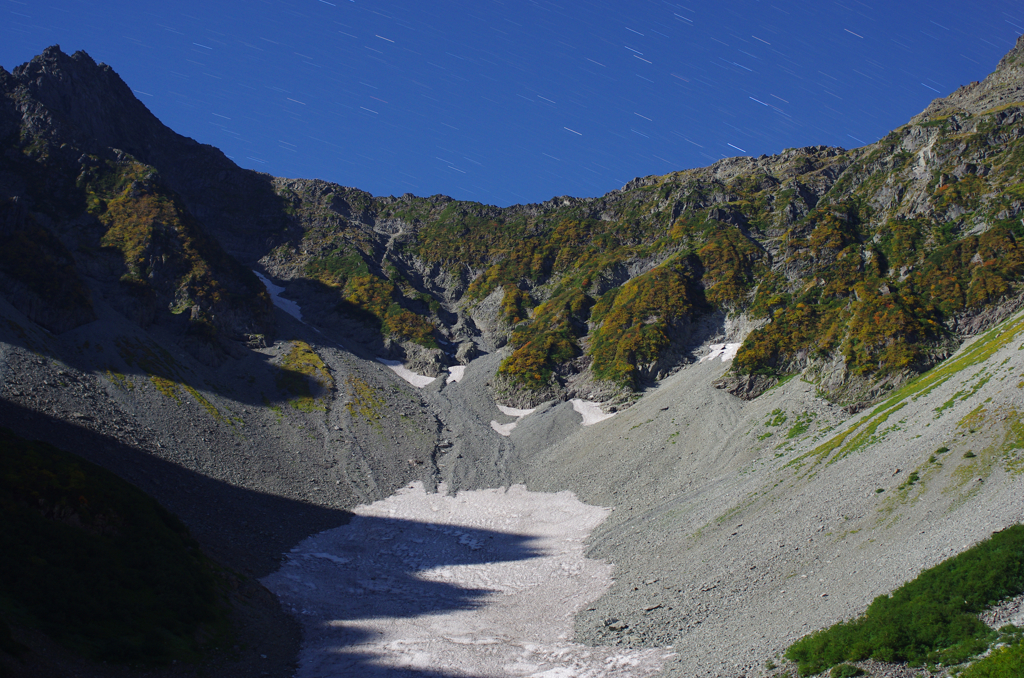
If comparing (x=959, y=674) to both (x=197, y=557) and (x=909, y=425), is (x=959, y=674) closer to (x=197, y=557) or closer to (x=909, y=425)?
(x=909, y=425)

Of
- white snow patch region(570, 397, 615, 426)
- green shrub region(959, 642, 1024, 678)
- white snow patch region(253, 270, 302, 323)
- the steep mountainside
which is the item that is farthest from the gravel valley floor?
white snow patch region(253, 270, 302, 323)

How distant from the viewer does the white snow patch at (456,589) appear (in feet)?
98.2

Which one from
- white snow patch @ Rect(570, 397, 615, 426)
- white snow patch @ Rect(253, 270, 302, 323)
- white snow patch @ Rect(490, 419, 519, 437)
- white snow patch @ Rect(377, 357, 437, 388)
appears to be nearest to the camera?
white snow patch @ Rect(570, 397, 615, 426)

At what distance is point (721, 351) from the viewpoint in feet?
310

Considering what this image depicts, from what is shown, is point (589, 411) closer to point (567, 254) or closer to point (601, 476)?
point (601, 476)

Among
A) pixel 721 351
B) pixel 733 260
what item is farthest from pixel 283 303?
pixel 733 260

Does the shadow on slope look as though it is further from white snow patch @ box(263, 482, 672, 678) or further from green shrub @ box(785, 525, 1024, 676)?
green shrub @ box(785, 525, 1024, 676)

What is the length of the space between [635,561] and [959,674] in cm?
2827

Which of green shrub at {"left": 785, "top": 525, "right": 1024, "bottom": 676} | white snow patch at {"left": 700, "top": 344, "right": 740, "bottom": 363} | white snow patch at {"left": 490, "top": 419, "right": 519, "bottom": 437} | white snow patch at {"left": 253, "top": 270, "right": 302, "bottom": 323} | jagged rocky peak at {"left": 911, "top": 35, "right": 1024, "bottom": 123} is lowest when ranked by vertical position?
green shrub at {"left": 785, "top": 525, "right": 1024, "bottom": 676}

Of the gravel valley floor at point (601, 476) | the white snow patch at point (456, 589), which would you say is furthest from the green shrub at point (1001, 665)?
the white snow patch at point (456, 589)

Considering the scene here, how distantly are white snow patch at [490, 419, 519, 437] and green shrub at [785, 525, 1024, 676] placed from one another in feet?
223

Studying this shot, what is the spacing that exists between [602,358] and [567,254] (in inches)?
2156

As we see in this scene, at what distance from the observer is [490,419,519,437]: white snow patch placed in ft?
292

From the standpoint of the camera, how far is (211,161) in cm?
17075
